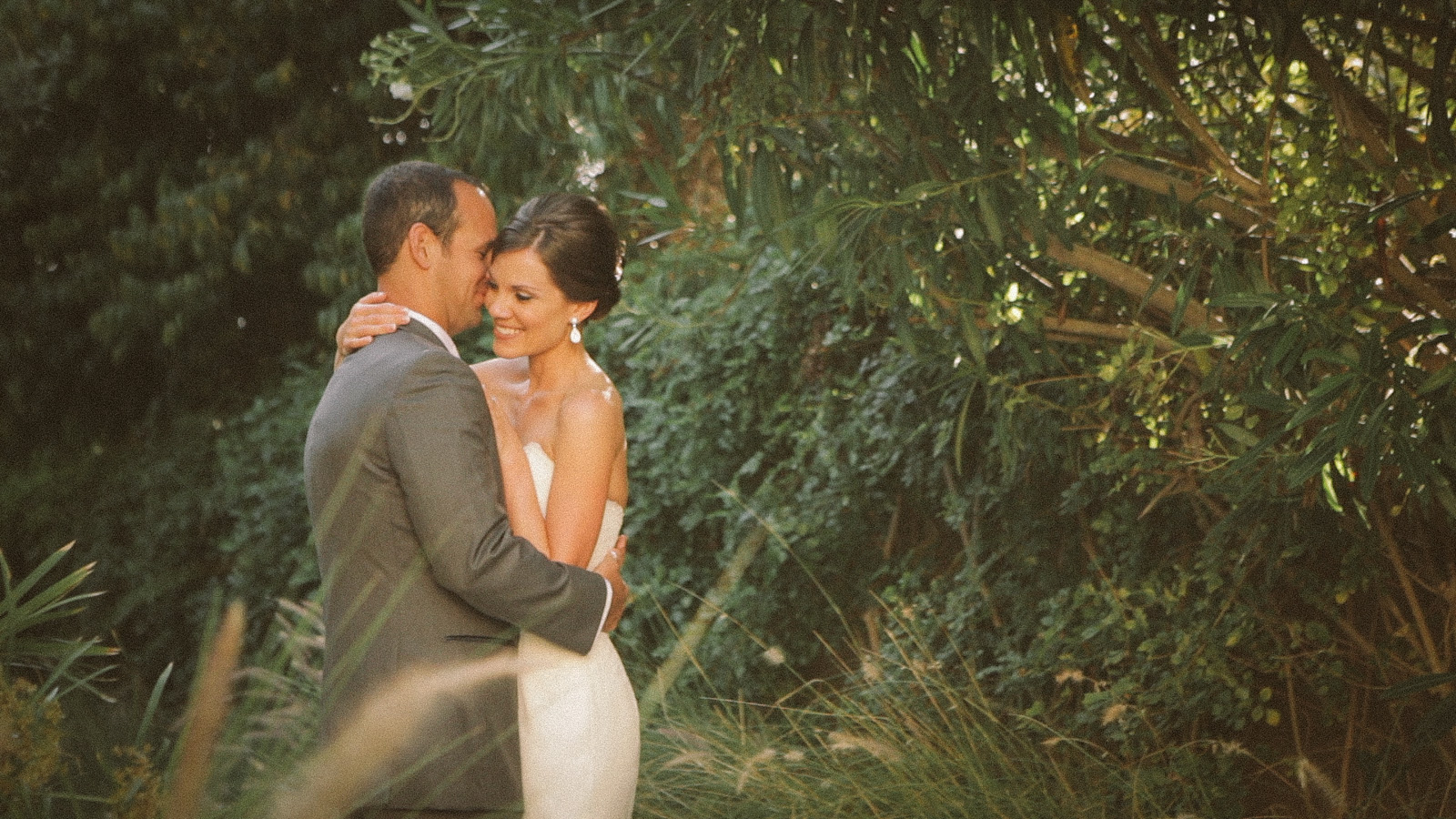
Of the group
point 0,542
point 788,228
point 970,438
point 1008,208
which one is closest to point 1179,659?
point 970,438

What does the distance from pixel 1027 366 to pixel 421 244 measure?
65.4 inches

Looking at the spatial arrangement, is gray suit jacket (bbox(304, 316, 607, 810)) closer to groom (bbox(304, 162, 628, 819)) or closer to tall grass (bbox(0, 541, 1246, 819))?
groom (bbox(304, 162, 628, 819))

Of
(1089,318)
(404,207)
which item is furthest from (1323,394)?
(404,207)

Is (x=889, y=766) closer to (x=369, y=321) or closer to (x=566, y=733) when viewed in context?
(x=566, y=733)

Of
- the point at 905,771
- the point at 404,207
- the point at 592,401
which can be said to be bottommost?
the point at 905,771

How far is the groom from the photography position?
101 inches

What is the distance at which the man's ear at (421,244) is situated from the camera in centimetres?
284

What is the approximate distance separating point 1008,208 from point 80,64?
6847mm

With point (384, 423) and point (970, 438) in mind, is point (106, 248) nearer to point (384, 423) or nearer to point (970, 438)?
point (970, 438)

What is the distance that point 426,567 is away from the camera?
264cm

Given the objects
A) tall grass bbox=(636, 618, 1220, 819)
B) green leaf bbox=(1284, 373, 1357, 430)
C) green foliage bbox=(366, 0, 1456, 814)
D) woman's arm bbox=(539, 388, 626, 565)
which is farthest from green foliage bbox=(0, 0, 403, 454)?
green leaf bbox=(1284, 373, 1357, 430)

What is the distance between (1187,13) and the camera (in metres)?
3.04

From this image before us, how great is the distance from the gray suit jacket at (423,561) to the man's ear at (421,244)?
8.0 inches

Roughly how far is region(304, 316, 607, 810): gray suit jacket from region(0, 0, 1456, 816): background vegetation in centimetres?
97
